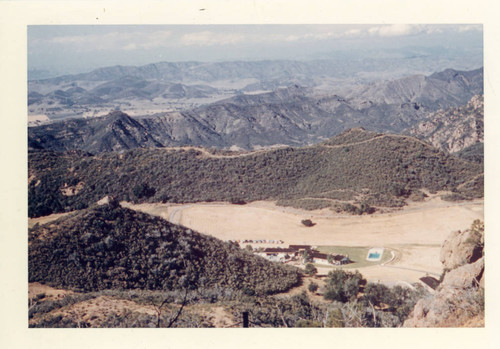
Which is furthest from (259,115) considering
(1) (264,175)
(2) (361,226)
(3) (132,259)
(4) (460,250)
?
(3) (132,259)

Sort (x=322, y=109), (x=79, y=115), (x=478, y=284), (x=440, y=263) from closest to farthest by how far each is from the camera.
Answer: (x=478, y=284), (x=440, y=263), (x=79, y=115), (x=322, y=109)

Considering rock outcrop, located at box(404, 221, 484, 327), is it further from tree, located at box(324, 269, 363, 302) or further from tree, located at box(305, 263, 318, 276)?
tree, located at box(305, 263, 318, 276)

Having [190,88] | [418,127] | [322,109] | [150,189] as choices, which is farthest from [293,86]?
[150,189]

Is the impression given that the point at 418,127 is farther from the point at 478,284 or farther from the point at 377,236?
the point at 478,284

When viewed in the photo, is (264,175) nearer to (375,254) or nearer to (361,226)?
(361,226)

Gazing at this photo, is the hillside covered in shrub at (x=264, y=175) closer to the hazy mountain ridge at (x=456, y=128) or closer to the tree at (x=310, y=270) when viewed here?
the tree at (x=310, y=270)

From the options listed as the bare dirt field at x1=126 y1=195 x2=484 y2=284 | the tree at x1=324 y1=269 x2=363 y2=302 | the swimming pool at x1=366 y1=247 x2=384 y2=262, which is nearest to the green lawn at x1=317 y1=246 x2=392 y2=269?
the swimming pool at x1=366 y1=247 x2=384 y2=262

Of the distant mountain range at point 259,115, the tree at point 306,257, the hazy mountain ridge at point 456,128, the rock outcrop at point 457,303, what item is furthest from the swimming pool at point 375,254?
the distant mountain range at point 259,115
